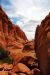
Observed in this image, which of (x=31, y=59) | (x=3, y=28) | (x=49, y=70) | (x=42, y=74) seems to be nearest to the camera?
(x=49, y=70)

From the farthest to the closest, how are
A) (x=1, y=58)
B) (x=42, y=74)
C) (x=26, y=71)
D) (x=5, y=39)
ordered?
(x=5, y=39) → (x=1, y=58) → (x=26, y=71) → (x=42, y=74)

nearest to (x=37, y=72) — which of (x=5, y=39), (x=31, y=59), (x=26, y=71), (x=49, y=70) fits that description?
(x=49, y=70)

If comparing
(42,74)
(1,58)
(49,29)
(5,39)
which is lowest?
(42,74)

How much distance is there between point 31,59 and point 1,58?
2059 cm

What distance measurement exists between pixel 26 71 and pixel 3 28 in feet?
192

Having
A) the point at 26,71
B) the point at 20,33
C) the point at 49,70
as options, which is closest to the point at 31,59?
the point at 26,71

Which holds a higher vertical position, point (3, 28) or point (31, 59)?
point (3, 28)

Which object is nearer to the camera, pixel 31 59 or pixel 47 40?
pixel 47 40

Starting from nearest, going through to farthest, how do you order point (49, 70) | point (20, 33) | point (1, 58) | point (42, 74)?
point (49, 70) < point (42, 74) < point (1, 58) < point (20, 33)

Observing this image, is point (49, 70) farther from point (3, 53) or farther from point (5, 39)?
point (5, 39)

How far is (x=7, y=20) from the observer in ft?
302

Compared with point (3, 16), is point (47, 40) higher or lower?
lower

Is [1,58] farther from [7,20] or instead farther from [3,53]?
[7,20]

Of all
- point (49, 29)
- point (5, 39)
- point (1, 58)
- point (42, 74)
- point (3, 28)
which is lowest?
point (42, 74)
